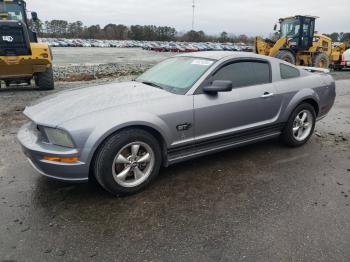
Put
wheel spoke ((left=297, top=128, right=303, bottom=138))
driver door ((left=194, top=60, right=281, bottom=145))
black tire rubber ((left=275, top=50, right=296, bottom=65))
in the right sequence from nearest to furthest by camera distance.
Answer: driver door ((left=194, top=60, right=281, bottom=145)) → wheel spoke ((left=297, top=128, right=303, bottom=138)) → black tire rubber ((left=275, top=50, right=296, bottom=65))

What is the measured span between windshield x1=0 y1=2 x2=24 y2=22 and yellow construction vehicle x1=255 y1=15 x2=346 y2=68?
35.7 ft

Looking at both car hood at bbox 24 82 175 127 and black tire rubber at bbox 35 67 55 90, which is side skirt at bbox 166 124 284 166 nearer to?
car hood at bbox 24 82 175 127

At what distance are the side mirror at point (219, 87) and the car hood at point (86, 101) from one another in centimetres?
47

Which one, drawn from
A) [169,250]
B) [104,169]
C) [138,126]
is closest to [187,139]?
[138,126]

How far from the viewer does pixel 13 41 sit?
32.0 feet

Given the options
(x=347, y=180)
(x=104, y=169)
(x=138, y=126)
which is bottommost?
(x=347, y=180)

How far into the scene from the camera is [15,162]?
14.2 feet

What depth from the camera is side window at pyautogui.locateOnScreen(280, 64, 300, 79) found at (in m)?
4.64

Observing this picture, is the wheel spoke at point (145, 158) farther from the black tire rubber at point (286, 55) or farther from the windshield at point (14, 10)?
the black tire rubber at point (286, 55)

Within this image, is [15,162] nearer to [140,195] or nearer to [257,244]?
[140,195]

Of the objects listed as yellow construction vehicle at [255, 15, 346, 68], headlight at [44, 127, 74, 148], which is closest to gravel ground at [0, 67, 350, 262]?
headlight at [44, 127, 74, 148]

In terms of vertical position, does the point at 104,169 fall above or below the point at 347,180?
above

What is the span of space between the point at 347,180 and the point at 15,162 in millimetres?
4281

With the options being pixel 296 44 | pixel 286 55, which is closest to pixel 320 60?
pixel 296 44
